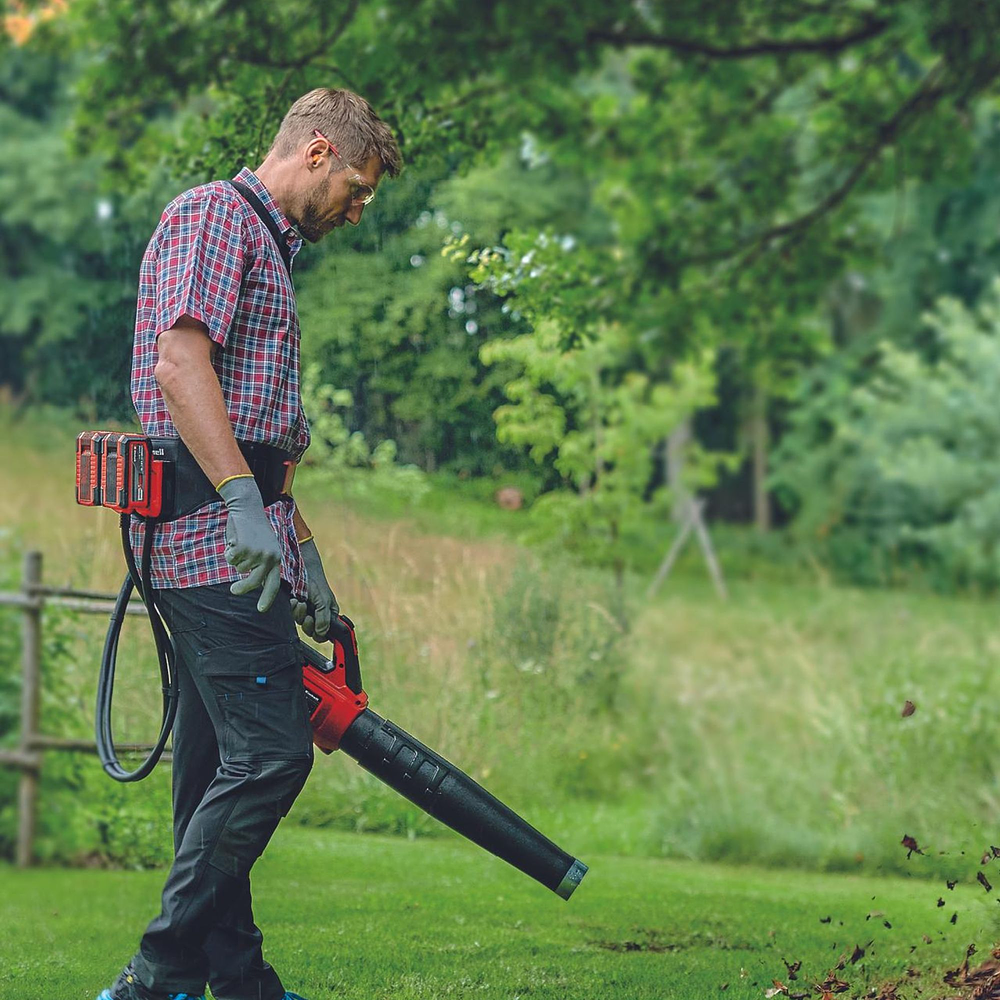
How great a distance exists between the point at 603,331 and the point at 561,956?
4.43 meters

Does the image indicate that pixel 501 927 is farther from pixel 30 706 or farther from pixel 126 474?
pixel 30 706

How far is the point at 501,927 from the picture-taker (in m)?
4.82

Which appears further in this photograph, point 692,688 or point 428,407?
point 692,688

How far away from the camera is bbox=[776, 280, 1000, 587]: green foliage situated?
20.1 metres

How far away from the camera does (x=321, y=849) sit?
6.05m

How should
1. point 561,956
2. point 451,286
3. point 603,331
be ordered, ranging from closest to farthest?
point 561,956, point 451,286, point 603,331

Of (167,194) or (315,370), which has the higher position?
(167,194)

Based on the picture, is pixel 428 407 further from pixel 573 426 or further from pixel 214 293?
pixel 214 293

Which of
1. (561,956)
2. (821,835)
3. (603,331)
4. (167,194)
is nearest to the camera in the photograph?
(561,956)

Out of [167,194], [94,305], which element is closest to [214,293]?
[167,194]

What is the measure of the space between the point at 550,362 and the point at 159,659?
2334mm

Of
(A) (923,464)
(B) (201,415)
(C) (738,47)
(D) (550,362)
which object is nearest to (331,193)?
(B) (201,415)

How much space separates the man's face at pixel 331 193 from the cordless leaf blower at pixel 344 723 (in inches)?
24.1

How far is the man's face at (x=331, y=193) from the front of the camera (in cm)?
333
